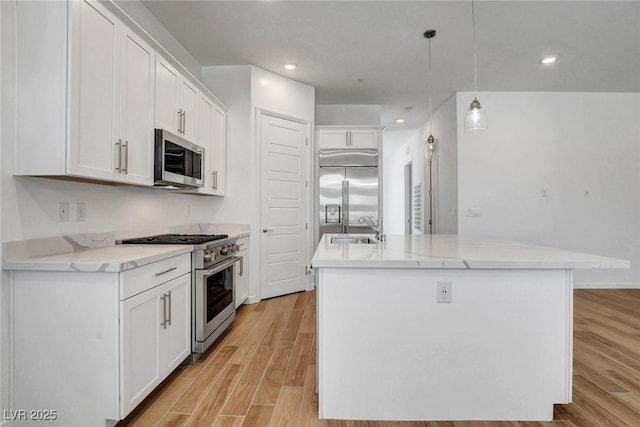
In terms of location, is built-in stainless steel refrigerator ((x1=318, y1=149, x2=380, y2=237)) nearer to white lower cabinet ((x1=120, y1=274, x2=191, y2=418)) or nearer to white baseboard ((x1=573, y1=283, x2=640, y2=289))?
white lower cabinet ((x1=120, y1=274, x2=191, y2=418))

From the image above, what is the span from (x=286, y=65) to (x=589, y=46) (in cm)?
326

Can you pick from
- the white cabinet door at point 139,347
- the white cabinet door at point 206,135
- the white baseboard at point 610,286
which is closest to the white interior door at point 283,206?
the white cabinet door at point 206,135

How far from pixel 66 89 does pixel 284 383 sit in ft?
6.54

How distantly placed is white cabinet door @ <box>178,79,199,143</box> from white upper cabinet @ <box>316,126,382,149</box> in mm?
2154

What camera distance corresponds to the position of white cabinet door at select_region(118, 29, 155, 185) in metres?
2.03

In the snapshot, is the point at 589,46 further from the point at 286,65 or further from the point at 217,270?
the point at 217,270

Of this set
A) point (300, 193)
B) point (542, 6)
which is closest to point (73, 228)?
point (300, 193)

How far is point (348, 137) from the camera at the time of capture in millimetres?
4969

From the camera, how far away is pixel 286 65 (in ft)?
13.2

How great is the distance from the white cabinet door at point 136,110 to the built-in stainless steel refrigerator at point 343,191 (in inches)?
113

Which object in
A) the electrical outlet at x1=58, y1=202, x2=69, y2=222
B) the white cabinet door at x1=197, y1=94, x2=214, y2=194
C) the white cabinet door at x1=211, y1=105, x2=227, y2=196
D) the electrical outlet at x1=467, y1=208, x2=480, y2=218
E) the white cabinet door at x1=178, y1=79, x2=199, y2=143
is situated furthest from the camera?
the electrical outlet at x1=467, y1=208, x2=480, y2=218

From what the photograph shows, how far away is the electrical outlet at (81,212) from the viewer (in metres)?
2.04

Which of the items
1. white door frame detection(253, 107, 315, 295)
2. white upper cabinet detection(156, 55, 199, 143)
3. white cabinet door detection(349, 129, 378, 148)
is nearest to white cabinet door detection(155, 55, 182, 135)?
white upper cabinet detection(156, 55, 199, 143)

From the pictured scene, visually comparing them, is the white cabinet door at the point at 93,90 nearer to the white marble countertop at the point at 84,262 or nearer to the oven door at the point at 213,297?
the white marble countertop at the point at 84,262
